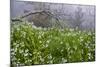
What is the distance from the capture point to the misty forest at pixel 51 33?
225 centimetres

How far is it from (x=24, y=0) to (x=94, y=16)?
40.0 inches

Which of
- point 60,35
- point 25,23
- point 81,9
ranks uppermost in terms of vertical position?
point 81,9

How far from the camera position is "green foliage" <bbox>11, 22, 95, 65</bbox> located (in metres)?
2.24

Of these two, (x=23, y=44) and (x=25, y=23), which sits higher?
(x=25, y=23)

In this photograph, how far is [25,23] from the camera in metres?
2.27

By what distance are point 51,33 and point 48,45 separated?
0.16 m

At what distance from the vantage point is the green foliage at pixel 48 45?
2.24 metres

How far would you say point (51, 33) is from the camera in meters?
2.37

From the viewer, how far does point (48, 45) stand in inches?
92.7

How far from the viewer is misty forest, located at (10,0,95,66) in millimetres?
2246

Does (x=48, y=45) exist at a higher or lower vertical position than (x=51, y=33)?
lower
